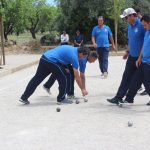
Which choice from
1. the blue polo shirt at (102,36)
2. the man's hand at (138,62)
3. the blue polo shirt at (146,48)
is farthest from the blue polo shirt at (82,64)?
the blue polo shirt at (102,36)

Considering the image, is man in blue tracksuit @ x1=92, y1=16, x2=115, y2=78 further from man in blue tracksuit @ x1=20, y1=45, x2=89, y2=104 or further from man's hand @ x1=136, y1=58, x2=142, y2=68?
man's hand @ x1=136, y1=58, x2=142, y2=68

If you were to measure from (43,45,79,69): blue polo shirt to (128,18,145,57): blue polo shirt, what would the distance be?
115 centimetres

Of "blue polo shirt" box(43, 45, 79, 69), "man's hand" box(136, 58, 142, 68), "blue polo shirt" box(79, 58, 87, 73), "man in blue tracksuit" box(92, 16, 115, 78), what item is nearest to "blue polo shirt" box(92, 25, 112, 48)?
"man in blue tracksuit" box(92, 16, 115, 78)

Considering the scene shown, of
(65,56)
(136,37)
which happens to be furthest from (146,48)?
(65,56)

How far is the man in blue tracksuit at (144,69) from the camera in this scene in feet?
30.2

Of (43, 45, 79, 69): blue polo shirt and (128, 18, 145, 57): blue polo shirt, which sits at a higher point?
(128, 18, 145, 57): blue polo shirt

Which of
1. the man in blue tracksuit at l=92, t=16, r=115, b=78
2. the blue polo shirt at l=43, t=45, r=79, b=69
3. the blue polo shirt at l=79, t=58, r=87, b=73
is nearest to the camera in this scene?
the blue polo shirt at l=43, t=45, r=79, b=69

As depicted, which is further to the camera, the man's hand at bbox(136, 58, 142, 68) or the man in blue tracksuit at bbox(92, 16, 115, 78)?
the man in blue tracksuit at bbox(92, 16, 115, 78)

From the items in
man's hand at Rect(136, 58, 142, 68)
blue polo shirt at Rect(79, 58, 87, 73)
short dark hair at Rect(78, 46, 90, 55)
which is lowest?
blue polo shirt at Rect(79, 58, 87, 73)

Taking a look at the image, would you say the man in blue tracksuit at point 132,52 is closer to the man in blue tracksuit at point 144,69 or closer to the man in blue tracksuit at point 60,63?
the man in blue tracksuit at point 144,69

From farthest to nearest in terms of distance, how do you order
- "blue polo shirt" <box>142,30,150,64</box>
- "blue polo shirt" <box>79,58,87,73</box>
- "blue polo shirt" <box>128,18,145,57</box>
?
"blue polo shirt" <box>79,58,87,73</box> → "blue polo shirt" <box>128,18,145,57</box> → "blue polo shirt" <box>142,30,150,64</box>

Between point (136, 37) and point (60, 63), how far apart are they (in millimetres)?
1608

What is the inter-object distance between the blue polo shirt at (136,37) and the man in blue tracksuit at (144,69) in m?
0.52

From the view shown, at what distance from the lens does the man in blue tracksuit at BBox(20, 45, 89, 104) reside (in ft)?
32.4
